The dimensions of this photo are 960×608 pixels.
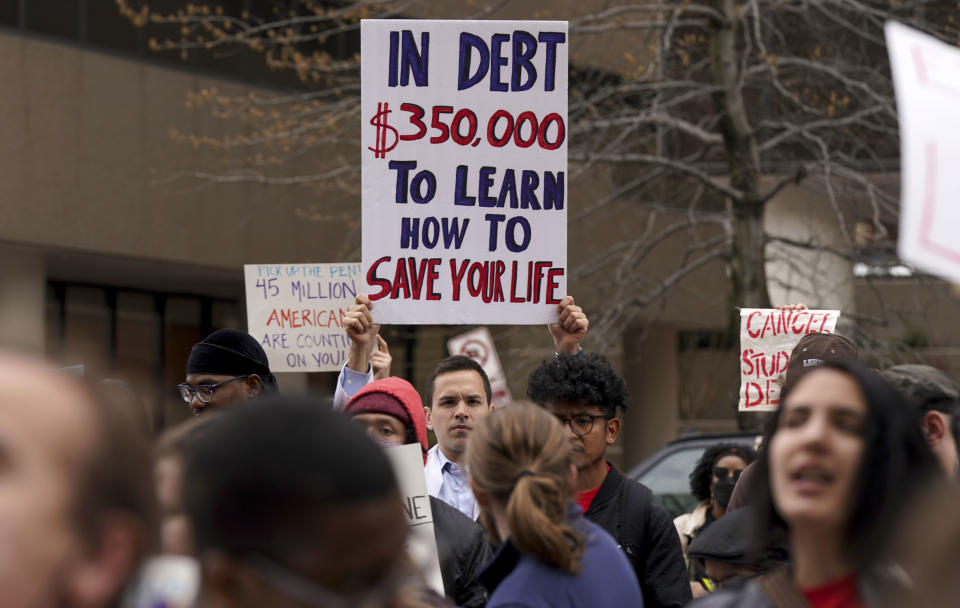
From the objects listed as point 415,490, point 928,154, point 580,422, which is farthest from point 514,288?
point 928,154

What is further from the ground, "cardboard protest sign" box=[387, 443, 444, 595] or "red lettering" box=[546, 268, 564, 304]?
"red lettering" box=[546, 268, 564, 304]

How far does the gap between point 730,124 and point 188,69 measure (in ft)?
25.1

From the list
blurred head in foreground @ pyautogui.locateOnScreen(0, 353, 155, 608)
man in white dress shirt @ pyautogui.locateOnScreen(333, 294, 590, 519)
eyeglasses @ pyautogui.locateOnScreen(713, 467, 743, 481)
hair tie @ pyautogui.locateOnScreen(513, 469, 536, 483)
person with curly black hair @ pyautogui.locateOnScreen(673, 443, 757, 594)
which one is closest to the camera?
blurred head in foreground @ pyautogui.locateOnScreen(0, 353, 155, 608)

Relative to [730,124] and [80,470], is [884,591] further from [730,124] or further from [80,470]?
[730,124]

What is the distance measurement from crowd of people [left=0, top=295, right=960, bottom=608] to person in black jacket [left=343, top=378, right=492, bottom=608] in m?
0.82

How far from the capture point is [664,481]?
32.7 ft

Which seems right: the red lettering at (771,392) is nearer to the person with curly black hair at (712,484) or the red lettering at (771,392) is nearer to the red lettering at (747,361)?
the red lettering at (747,361)

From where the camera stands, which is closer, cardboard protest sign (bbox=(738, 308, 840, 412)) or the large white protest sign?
the large white protest sign

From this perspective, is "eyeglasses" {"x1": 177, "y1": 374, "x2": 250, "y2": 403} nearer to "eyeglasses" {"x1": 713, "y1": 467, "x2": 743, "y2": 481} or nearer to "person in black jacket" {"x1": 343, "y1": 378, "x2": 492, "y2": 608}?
"person in black jacket" {"x1": 343, "y1": 378, "x2": 492, "y2": 608}

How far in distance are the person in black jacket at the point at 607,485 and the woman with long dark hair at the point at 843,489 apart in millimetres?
2042

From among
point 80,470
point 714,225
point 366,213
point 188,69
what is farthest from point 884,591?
point 714,225

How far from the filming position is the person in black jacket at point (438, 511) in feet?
14.0

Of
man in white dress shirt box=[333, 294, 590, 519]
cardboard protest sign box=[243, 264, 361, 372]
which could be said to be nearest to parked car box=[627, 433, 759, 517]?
cardboard protest sign box=[243, 264, 361, 372]

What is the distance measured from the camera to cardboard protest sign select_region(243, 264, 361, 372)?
23.5ft
